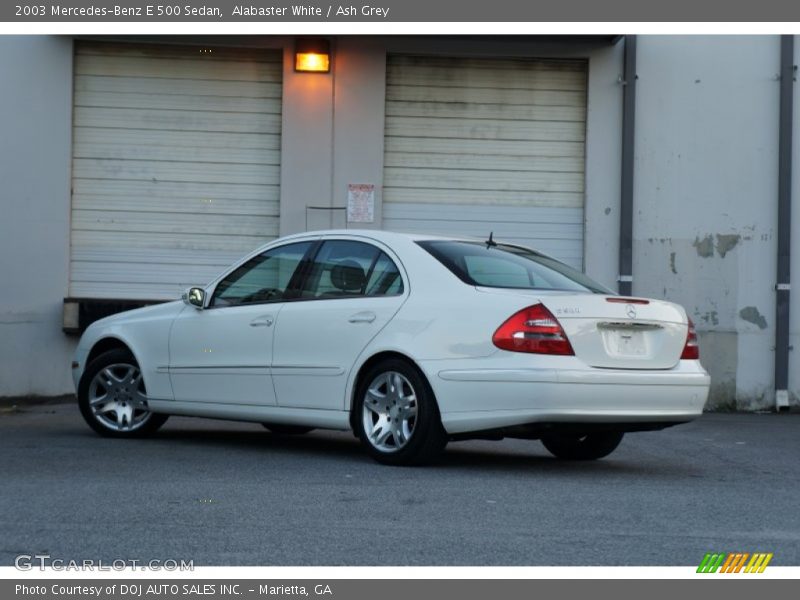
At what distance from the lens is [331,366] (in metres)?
8.70

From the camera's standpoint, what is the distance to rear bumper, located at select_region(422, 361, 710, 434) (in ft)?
25.5

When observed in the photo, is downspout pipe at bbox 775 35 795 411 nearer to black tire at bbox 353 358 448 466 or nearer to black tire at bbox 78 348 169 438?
black tire at bbox 78 348 169 438

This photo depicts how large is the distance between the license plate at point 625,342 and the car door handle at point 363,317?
144 centimetres

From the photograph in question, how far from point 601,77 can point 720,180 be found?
5.76 ft

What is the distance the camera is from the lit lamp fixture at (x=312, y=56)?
51.0 feet

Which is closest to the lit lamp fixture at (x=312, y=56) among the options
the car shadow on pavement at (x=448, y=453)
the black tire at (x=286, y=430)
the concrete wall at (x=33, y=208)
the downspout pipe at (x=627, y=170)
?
the concrete wall at (x=33, y=208)

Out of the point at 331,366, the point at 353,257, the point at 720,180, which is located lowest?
the point at 331,366

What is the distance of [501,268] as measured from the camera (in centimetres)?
853

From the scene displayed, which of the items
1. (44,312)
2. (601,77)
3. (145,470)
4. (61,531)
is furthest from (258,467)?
(601,77)

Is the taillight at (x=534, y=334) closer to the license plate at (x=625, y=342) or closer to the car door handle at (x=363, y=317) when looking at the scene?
the license plate at (x=625, y=342)
